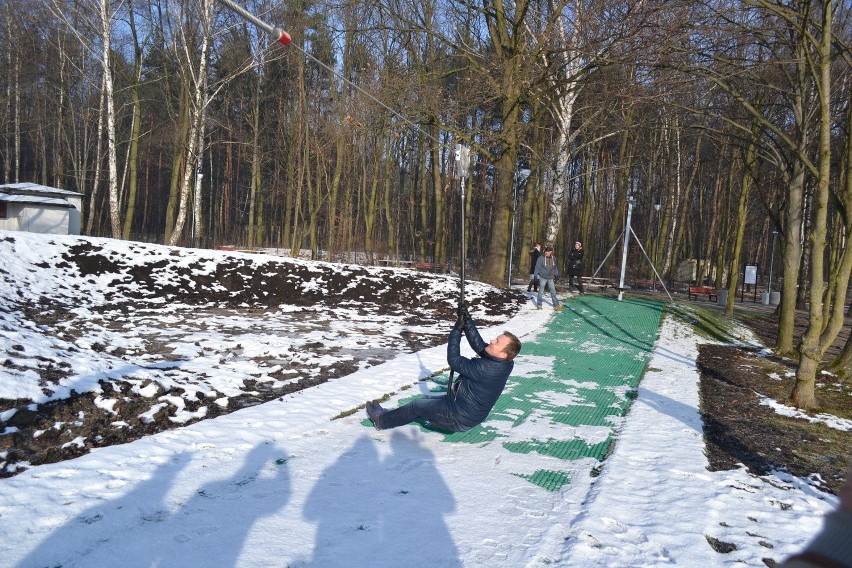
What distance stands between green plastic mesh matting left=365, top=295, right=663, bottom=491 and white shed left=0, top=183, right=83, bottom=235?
21.0 meters

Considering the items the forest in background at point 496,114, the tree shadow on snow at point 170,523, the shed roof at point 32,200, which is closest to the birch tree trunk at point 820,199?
the forest in background at point 496,114

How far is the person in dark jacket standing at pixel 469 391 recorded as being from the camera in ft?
19.9

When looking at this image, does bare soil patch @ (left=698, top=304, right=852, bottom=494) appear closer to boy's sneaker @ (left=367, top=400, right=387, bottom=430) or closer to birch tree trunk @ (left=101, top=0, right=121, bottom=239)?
boy's sneaker @ (left=367, top=400, right=387, bottom=430)

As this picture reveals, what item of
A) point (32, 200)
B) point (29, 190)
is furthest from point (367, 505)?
point (29, 190)

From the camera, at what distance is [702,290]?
29.2 meters

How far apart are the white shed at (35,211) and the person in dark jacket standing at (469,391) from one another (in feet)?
78.7

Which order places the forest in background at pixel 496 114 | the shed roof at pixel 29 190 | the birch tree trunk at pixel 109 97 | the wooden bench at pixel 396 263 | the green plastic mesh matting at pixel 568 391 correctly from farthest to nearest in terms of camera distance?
1. the wooden bench at pixel 396 263
2. the shed roof at pixel 29 190
3. the birch tree trunk at pixel 109 97
4. the forest in background at pixel 496 114
5. the green plastic mesh matting at pixel 568 391

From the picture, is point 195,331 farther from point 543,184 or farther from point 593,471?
point 543,184

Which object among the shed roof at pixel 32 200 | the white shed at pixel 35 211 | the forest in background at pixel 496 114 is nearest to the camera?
the forest in background at pixel 496 114

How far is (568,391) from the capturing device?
9133mm

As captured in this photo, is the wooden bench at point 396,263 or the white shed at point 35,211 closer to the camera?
the white shed at point 35,211

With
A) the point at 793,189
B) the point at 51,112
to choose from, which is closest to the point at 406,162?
the point at 51,112

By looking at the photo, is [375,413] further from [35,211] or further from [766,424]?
[35,211]

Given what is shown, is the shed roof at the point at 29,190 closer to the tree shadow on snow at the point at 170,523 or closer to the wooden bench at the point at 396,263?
the wooden bench at the point at 396,263
